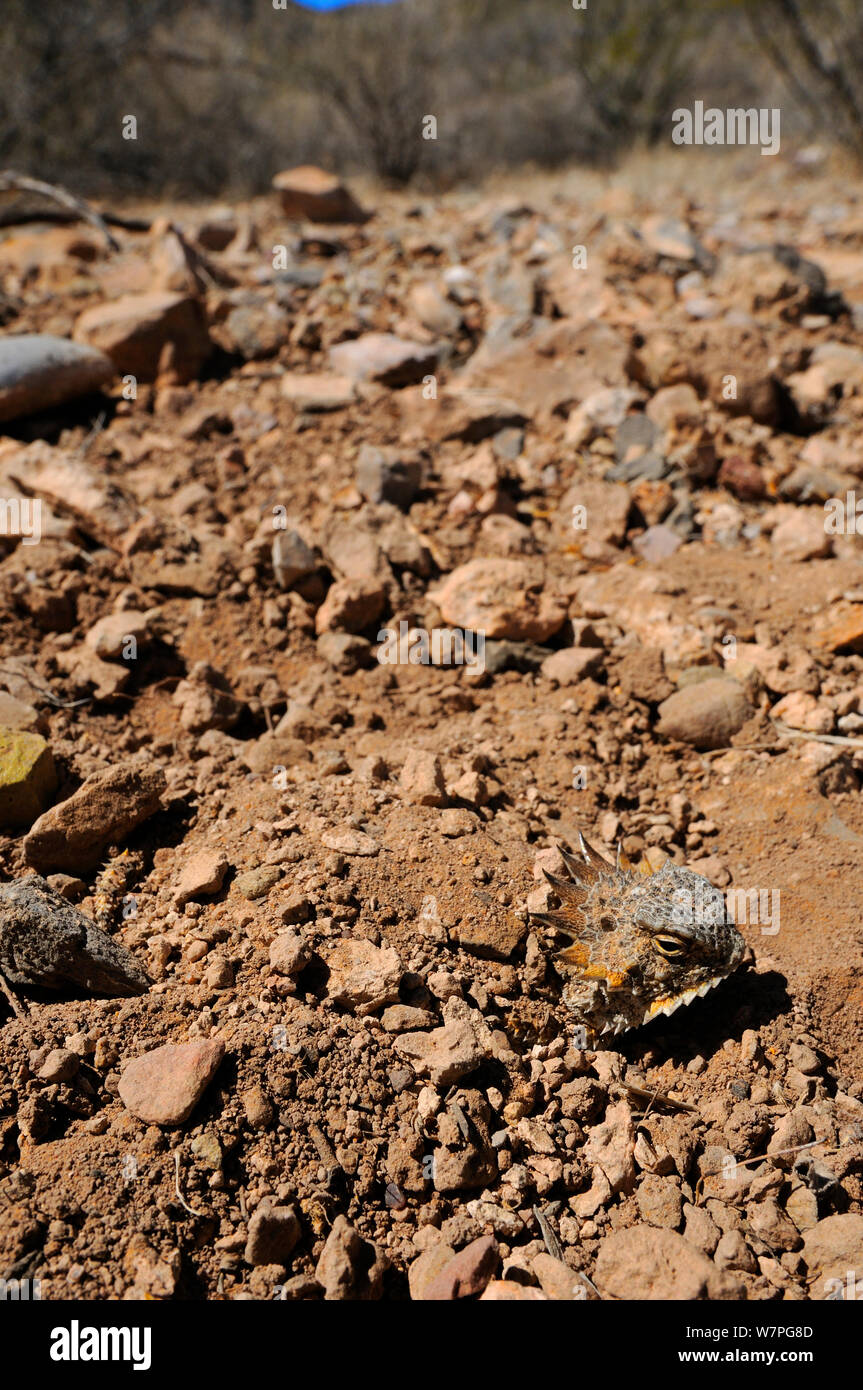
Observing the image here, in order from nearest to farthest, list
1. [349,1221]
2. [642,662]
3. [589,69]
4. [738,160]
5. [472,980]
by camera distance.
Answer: [349,1221]
[472,980]
[642,662]
[738,160]
[589,69]

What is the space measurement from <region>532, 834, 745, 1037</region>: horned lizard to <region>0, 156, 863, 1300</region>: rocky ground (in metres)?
0.09

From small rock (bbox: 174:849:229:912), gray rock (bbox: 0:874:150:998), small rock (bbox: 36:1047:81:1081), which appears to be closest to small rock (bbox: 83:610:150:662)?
small rock (bbox: 174:849:229:912)

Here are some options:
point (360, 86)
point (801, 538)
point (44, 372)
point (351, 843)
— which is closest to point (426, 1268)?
point (351, 843)

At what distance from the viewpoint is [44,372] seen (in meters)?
4.07

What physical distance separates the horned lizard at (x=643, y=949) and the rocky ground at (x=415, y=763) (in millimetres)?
90

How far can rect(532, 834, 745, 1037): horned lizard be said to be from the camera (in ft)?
6.89

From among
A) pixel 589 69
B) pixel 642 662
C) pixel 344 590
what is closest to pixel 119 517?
pixel 344 590

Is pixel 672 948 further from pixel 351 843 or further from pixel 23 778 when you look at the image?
pixel 23 778

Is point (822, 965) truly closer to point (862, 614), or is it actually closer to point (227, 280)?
point (862, 614)

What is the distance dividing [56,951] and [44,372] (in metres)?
2.94

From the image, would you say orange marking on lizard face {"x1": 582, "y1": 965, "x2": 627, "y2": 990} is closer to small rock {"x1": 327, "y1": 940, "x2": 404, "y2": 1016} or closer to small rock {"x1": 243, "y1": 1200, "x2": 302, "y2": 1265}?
small rock {"x1": 327, "y1": 940, "x2": 404, "y2": 1016}

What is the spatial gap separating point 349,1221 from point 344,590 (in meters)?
1.96

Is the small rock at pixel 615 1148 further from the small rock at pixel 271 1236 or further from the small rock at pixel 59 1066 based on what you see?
the small rock at pixel 59 1066

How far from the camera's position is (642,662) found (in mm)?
3037
